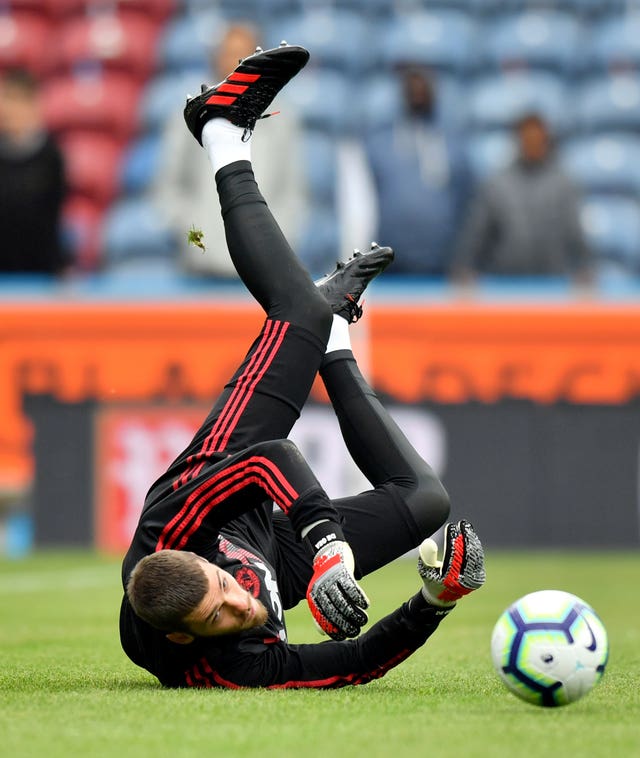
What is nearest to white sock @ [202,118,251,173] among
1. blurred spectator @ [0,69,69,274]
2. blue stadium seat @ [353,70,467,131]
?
blurred spectator @ [0,69,69,274]

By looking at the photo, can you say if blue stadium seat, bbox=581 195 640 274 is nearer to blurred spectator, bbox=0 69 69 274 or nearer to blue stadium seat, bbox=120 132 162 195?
blue stadium seat, bbox=120 132 162 195

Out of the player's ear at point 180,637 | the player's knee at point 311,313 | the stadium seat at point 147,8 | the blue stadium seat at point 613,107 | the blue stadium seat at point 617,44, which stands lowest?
the player's ear at point 180,637

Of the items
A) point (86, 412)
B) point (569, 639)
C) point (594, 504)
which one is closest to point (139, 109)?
point (86, 412)

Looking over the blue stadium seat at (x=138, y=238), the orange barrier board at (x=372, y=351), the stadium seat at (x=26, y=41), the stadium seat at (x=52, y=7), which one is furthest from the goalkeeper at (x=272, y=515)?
the stadium seat at (x=52, y=7)

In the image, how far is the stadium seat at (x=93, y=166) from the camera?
641 inches

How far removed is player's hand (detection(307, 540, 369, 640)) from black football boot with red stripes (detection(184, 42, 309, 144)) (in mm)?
2056

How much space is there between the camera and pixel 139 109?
17312 millimetres

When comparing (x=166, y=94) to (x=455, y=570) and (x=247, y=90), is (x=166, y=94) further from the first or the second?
Answer: (x=455, y=570)

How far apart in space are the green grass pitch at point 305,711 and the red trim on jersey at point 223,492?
504 millimetres

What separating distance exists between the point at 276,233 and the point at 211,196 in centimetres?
622

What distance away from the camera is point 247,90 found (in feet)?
18.8

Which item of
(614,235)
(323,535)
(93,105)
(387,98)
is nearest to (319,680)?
(323,535)

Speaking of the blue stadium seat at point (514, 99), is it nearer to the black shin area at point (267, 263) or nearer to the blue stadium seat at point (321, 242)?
the blue stadium seat at point (321, 242)

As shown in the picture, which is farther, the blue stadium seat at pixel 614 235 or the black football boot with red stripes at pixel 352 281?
the blue stadium seat at pixel 614 235
